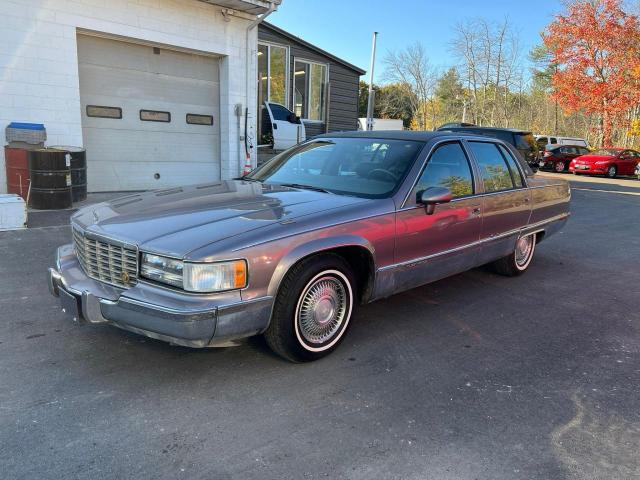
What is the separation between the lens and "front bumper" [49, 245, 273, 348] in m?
2.77

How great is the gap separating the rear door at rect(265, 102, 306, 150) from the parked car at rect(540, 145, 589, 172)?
15.8 m

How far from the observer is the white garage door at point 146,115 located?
9.86 m

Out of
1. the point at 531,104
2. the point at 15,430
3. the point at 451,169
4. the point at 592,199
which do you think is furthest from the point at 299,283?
the point at 531,104

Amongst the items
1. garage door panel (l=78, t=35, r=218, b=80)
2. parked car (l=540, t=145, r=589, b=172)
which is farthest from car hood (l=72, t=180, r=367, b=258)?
parked car (l=540, t=145, r=589, b=172)

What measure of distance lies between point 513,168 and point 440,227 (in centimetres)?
176

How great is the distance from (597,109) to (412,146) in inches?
1247

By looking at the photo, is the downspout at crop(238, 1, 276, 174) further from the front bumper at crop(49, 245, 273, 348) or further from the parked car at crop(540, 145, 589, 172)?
the parked car at crop(540, 145, 589, 172)

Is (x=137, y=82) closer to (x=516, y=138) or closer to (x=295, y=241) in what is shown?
(x=295, y=241)

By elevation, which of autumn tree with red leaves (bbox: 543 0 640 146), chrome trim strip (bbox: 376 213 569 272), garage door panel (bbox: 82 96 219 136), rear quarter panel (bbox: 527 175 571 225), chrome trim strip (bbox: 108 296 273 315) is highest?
autumn tree with red leaves (bbox: 543 0 640 146)

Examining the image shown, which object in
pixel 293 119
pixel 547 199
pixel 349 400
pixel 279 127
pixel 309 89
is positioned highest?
pixel 309 89

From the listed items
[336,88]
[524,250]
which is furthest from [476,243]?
[336,88]

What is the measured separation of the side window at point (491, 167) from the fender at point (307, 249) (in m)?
1.95

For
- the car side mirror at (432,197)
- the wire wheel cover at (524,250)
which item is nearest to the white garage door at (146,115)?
the wire wheel cover at (524,250)

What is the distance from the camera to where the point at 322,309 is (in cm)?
343
